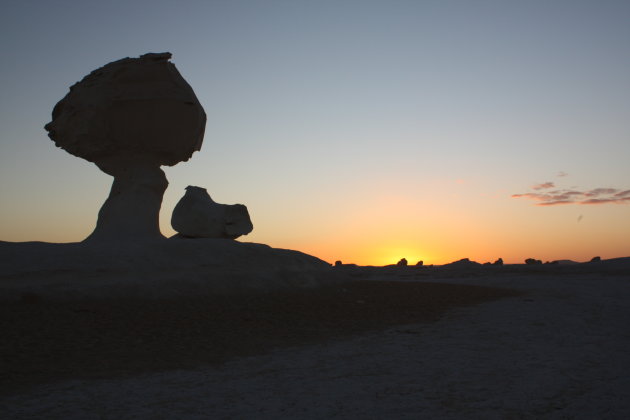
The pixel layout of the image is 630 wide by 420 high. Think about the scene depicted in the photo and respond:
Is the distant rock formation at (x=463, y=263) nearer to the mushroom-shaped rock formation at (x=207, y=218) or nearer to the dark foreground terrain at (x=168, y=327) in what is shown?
the mushroom-shaped rock formation at (x=207, y=218)

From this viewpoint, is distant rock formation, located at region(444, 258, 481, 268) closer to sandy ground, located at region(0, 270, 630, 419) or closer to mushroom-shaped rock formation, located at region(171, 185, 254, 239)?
mushroom-shaped rock formation, located at region(171, 185, 254, 239)

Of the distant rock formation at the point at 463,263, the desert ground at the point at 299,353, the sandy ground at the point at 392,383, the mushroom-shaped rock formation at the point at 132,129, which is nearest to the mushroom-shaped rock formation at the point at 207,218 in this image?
the mushroom-shaped rock formation at the point at 132,129

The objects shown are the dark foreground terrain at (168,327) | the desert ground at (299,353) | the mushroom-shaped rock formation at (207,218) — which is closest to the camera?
the desert ground at (299,353)

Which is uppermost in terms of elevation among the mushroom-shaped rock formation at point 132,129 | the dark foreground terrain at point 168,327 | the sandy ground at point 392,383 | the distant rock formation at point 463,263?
the mushroom-shaped rock formation at point 132,129

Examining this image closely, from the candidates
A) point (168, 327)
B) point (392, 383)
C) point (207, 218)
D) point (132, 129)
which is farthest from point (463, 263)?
point (392, 383)

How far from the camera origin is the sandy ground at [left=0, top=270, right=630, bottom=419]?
451cm

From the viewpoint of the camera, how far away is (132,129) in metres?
17.0

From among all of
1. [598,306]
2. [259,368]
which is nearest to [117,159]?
[259,368]

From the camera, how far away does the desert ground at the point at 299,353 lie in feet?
15.4

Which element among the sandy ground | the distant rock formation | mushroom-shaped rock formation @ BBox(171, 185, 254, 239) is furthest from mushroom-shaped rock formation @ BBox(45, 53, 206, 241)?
the distant rock formation

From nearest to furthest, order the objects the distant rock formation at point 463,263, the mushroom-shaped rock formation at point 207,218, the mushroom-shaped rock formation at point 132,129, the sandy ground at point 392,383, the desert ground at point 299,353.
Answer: the sandy ground at point 392,383, the desert ground at point 299,353, the mushroom-shaped rock formation at point 132,129, the mushroom-shaped rock formation at point 207,218, the distant rock formation at point 463,263

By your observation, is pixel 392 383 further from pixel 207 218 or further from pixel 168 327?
pixel 207 218

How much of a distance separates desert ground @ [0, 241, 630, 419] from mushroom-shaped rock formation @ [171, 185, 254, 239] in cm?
733

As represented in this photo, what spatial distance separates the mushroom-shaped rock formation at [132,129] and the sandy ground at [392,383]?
36.5 ft
